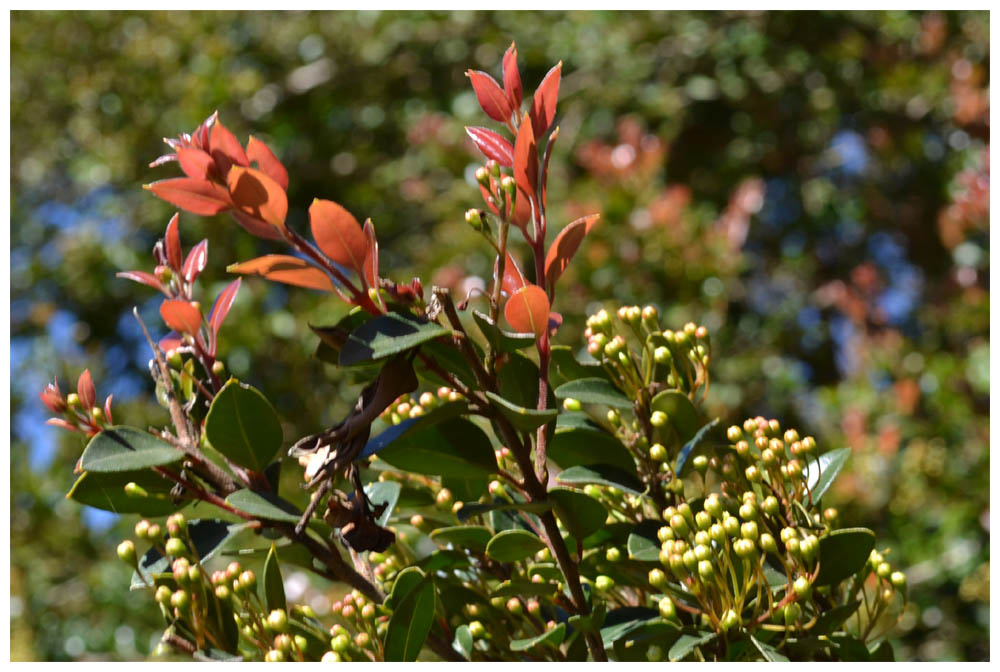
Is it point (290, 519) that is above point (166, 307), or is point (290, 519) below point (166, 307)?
below

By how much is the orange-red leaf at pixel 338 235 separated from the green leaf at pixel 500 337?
0.26ft

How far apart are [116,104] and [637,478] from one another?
3523 mm

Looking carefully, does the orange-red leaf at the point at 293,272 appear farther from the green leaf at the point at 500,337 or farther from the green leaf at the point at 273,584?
the green leaf at the point at 273,584

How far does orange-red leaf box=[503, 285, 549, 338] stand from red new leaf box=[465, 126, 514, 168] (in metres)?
0.10

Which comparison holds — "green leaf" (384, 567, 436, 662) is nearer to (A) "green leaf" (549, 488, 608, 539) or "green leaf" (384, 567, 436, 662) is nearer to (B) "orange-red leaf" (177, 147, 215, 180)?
(A) "green leaf" (549, 488, 608, 539)

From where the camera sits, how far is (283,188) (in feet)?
1.92

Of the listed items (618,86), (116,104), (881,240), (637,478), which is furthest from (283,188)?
(881,240)

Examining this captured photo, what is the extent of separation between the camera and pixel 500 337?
58 cm

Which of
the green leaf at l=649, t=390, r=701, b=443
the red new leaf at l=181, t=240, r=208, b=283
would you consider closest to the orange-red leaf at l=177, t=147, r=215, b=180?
the red new leaf at l=181, t=240, r=208, b=283

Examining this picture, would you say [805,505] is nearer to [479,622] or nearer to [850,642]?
[850,642]

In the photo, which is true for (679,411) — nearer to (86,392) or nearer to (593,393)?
(593,393)

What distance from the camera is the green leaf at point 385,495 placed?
27.7 inches

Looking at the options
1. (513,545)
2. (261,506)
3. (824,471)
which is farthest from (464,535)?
(824,471)

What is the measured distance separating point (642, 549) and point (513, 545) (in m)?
0.09
